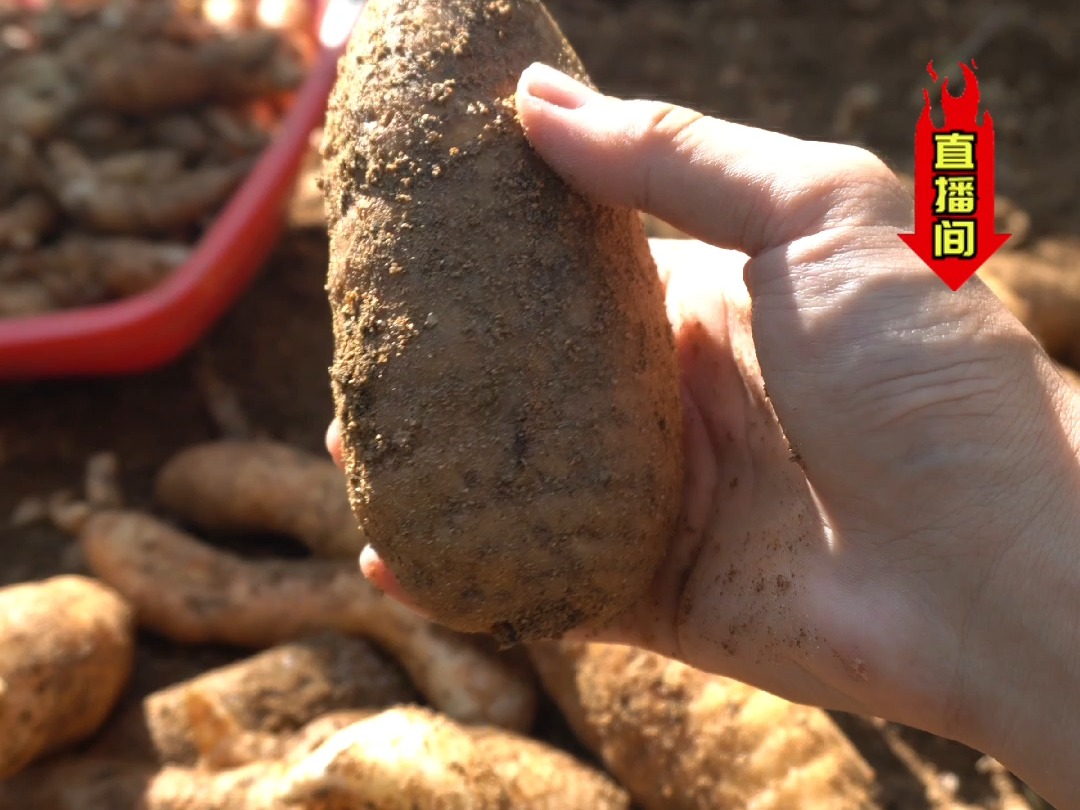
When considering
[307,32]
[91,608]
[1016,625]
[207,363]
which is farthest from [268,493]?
[307,32]

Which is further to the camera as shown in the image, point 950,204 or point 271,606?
point 271,606

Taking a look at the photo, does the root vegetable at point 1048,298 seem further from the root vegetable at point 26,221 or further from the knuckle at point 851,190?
the root vegetable at point 26,221

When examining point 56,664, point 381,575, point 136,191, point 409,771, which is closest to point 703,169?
point 381,575

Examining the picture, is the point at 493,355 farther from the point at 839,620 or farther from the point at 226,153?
the point at 226,153

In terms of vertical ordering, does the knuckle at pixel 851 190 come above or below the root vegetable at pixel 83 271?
above

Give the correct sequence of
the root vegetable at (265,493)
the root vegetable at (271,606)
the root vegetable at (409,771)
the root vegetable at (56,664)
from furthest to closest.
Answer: the root vegetable at (265,493), the root vegetable at (271,606), the root vegetable at (56,664), the root vegetable at (409,771)

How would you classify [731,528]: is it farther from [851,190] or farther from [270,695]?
[270,695]

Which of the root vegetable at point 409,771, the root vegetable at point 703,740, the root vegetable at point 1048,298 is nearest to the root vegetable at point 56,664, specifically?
the root vegetable at point 409,771
